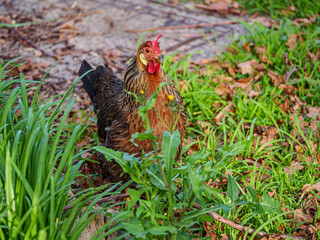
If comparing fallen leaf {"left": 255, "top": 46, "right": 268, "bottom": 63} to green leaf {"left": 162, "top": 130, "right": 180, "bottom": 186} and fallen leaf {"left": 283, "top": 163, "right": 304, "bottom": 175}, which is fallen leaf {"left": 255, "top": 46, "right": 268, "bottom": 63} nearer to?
fallen leaf {"left": 283, "top": 163, "right": 304, "bottom": 175}

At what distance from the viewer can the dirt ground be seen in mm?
4910

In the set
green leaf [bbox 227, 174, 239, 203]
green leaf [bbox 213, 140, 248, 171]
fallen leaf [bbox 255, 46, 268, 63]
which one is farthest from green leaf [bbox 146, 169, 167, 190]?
fallen leaf [bbox 255, 46, 268, 63]

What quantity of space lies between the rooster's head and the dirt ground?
5.67 ft

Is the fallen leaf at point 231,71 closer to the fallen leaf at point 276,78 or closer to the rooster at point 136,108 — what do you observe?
the fallen leaf at point 276,78

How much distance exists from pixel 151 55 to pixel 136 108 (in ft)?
1.36

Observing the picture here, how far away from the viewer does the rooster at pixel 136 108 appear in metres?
2.65

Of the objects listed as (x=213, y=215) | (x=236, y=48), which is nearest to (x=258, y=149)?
(x=213, y=215)

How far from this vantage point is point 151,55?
2.60m

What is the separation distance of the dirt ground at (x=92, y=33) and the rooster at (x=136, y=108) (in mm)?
1186

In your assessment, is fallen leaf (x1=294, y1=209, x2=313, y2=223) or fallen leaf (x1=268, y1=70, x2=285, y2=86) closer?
fallen leaf (x1=294, y1=209, x2=313, y2=223)

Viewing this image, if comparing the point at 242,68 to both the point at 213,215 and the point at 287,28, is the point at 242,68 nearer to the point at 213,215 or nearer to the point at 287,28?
the point at 287,28

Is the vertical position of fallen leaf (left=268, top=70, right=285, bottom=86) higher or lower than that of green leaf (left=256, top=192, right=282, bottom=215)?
higher

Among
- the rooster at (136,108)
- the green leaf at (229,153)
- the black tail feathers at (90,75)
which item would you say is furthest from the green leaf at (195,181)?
the black tail feathers at (90,75)

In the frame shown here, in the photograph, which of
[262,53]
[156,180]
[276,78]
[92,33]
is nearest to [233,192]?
[156,180]
